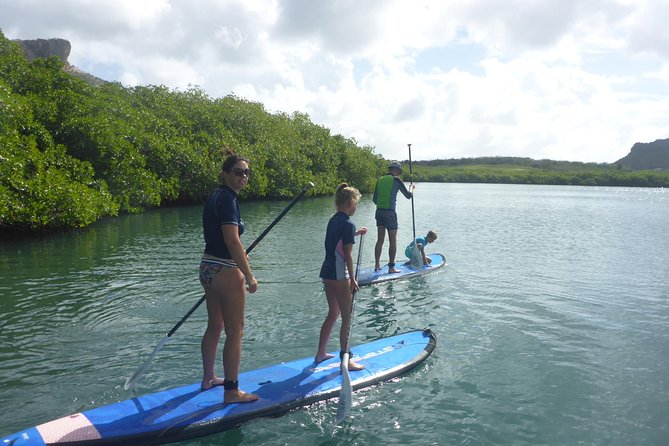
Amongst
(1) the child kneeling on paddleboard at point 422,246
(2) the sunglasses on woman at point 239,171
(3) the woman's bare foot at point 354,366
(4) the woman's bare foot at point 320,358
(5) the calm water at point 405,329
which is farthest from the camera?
(1) the child kneeling on paddleboard at point 422,246

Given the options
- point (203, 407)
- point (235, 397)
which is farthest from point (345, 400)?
point (203, 407)

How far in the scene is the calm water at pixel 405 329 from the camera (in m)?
5.67

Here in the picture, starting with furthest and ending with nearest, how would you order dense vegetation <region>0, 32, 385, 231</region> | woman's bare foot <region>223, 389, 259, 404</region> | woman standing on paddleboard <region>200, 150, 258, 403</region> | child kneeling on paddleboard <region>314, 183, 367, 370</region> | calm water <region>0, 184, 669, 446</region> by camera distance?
dense vegetation <region>0, 32, 385, 231</region> < child kneeling on paddleboard <region>314, 183, 367, 370</region> < calm water <region>0, 184, 669, 446</region> < woman's bare foot <region>223, 389, 259, 404</region> < woman standing on paddleboard <region>200, 150, 258, 403</region>

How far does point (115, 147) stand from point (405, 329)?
25.2 meters

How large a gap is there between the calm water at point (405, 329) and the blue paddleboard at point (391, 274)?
1.15ft

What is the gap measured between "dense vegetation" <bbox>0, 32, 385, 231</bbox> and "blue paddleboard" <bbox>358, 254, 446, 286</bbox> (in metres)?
13.8

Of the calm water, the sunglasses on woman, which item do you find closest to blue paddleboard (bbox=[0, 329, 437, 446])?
the calm water

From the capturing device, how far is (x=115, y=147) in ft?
95.8

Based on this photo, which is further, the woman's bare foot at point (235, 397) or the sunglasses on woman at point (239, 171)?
the woman's bare foot at point (235, 397)

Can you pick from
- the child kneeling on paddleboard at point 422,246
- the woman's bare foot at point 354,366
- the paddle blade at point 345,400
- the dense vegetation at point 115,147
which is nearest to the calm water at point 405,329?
the paddle blade at point 345,400

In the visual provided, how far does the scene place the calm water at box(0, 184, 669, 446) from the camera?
5.67m

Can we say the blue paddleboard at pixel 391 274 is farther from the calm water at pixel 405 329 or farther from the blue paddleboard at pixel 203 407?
the blue paddleboard at pixel 203 407

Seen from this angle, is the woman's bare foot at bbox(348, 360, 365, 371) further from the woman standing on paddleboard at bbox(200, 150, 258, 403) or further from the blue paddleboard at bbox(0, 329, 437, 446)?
the woman standing on paddleboard at bbox(200, 150, 258, 403)

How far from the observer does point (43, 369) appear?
693cm
